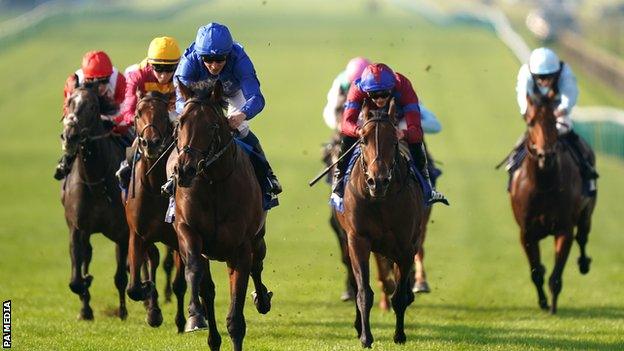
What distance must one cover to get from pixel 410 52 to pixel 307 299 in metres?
46.5

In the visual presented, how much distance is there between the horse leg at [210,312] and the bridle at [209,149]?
0.92 m

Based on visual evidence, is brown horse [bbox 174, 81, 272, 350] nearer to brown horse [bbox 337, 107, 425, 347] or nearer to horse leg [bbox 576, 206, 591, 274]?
brown horse [bbox 337, 107, 425, 347]

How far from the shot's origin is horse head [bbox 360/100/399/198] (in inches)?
437

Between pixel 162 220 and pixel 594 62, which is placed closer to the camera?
pixel 162 220

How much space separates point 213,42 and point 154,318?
→ 2.62m

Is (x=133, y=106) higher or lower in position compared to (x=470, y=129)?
higher

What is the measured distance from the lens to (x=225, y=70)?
11.3 metres

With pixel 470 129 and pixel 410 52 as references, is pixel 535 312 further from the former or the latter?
pixel 410 52

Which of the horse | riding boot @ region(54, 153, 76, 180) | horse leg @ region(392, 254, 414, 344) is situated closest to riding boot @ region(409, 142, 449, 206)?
horse leg @ region(392, 254, 414, 344)

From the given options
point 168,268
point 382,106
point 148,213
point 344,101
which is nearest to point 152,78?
point 148,213

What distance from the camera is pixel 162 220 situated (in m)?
12.3

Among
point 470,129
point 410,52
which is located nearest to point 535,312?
point 470,129

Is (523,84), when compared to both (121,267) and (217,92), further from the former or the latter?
(217,92)

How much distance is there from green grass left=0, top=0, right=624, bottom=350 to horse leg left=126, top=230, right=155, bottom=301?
0.37m
